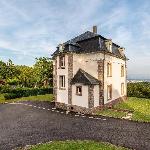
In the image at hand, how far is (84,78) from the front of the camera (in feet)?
92.3

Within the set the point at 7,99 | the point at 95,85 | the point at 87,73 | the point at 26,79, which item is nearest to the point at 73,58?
the point at 87,73

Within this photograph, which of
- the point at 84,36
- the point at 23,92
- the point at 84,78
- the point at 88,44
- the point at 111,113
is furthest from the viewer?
the point at 23,92

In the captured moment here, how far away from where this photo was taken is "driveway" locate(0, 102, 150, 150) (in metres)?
16.5

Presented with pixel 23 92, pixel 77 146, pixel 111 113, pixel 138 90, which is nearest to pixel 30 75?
pixel 23 92

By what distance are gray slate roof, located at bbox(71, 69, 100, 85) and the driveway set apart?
181 inches

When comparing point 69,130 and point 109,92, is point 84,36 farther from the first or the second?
point 69,130

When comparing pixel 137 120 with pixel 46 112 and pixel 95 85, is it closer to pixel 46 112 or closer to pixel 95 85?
pixel 95 85

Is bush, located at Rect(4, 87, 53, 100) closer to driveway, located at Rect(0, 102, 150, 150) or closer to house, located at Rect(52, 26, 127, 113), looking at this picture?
house, located at Rect(52, 26, 127, 113)

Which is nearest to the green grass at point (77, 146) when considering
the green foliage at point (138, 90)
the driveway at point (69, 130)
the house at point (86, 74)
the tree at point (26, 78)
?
the driveway at point (69, 130)

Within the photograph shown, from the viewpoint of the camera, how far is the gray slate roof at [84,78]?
1081 inches

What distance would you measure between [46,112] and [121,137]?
13984 mm

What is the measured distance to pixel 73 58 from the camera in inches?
1173

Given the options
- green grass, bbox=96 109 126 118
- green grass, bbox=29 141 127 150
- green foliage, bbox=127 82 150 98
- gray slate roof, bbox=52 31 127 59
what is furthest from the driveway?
green foliage, bbox=127 82 150 98

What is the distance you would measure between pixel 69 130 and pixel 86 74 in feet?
36.0
